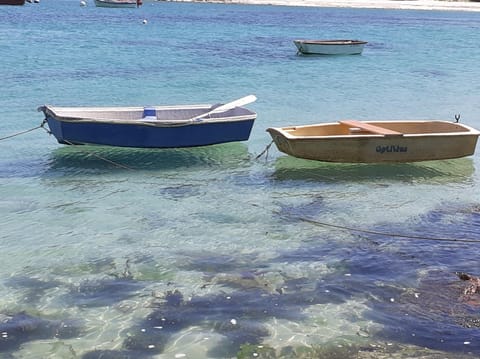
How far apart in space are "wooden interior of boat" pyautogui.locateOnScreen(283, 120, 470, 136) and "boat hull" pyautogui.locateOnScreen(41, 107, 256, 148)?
1485 mm

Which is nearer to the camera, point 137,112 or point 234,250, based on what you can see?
point 234,250

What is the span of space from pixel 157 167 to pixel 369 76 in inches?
758

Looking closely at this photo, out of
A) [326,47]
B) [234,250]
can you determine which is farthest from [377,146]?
[326,47]

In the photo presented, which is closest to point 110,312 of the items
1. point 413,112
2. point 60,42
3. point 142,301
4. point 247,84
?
point 142,301

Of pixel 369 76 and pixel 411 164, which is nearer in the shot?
pixel 411 164

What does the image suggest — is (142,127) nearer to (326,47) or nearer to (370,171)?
(370,171)

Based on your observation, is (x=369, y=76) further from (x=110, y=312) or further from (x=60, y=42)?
(x=110, y=312)

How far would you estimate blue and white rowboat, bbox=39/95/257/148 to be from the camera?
1318 centimetres

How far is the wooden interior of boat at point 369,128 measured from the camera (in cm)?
1370

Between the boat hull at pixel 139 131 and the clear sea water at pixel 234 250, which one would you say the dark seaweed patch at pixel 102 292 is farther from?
the boat hull at pixel 139 131

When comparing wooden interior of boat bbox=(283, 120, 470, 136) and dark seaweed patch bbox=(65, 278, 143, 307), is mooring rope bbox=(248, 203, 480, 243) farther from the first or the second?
wooden interior of boat bbox=(283, 120, 470, 136)

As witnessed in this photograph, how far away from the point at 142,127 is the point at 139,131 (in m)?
0.11

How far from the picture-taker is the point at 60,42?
40500 mm

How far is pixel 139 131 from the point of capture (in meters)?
13.3
